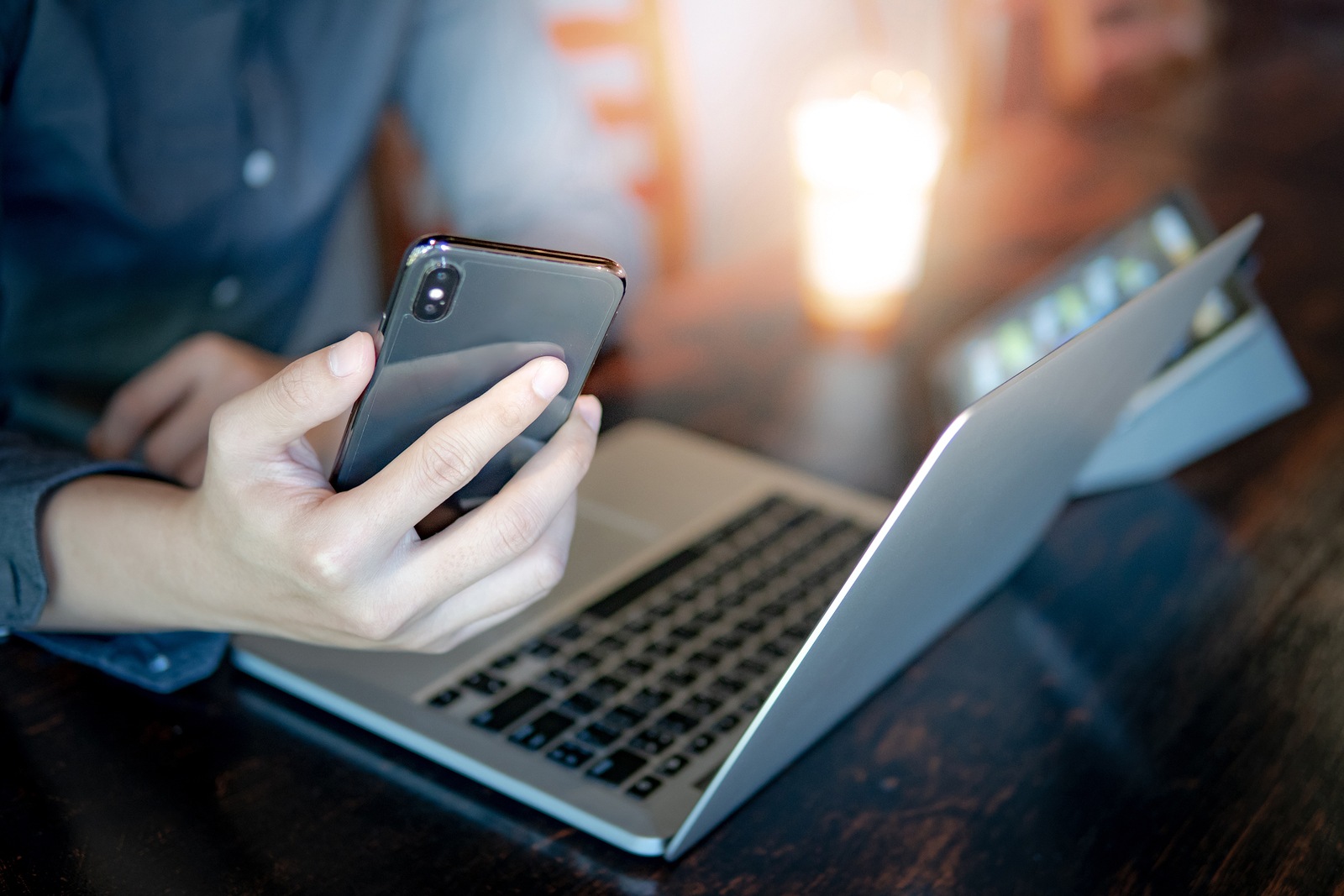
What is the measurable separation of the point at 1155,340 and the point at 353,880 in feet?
1.35

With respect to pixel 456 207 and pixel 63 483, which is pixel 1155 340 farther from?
pixel 456 207

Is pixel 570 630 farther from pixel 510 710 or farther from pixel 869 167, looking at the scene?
pixel 869 167

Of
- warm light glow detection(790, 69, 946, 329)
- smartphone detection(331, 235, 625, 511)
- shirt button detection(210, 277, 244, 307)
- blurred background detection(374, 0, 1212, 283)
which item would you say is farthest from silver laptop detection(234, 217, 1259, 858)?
blurred background detection(374, 0, 1212, 283)

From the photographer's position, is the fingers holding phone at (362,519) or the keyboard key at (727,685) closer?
the fingers holding phone at (362,519)

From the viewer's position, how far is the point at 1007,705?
0.53m

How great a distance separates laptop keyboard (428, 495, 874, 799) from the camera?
0.47 metres

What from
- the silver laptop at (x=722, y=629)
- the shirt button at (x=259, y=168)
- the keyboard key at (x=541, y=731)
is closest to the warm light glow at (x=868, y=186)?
the silver laptop at (x=722, y=629)

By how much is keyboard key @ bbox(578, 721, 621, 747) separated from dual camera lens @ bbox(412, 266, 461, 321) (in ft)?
0.61

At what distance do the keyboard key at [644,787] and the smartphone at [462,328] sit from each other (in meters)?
0.16

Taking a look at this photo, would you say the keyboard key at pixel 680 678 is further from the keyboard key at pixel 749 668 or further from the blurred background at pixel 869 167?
the blurred background at pixel 869 167

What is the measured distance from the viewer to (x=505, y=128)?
1077 millimetres

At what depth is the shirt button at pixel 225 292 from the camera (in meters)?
0.95

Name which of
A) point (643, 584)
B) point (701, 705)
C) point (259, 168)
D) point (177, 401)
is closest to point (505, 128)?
point (259, 168)

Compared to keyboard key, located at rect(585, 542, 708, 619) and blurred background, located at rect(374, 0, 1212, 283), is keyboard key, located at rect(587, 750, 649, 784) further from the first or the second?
blurred background, located at rect(374, 0, 1212, 283)
